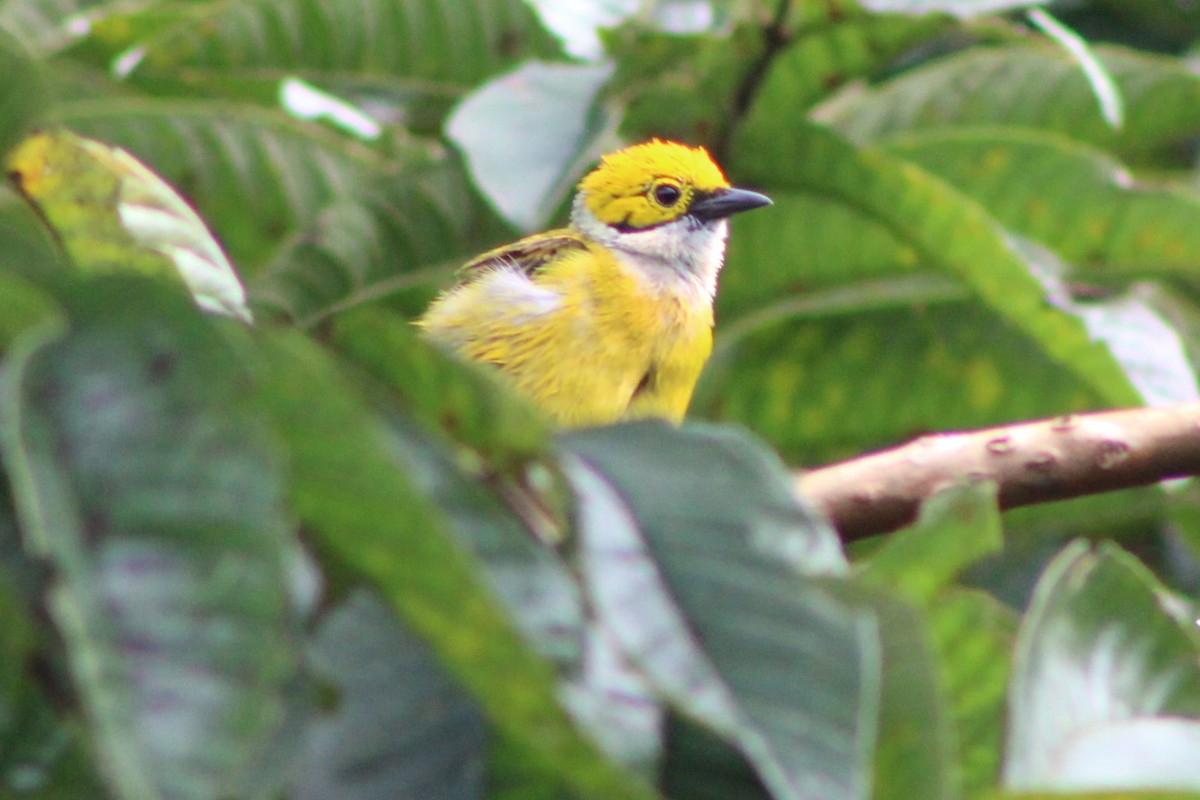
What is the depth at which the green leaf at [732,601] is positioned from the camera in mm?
790

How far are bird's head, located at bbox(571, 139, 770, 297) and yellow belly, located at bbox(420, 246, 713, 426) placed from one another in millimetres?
378

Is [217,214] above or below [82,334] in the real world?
below

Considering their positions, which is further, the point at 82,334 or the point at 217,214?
the point at 217,214

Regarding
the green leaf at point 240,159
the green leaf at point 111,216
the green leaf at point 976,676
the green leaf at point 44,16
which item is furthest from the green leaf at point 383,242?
the green leaf at point 976,676

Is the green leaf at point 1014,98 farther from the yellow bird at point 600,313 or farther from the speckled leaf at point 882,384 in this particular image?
the speckled leaf at point 882,384

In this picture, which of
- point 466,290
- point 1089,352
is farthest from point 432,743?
point 466,290

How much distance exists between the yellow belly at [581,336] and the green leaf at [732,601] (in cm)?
228

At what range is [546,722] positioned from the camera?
0.79 metres

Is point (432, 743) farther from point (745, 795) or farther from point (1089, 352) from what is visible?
point (1089, 352)

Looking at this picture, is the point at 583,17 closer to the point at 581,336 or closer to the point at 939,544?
the point at 581,336

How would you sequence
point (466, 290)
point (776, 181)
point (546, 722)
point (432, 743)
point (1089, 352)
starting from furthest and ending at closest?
1. point (466, 290)
2. point (776, 181)
3. point (1089, 352)
4. point (432, 743)
5. point (546, 722)

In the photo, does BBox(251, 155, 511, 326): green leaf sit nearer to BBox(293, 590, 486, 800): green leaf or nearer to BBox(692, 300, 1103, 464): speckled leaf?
BBox(692, 300, 1103, 464): speckled leaf

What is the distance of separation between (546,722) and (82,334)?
35 centimetres

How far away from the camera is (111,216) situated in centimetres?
115
